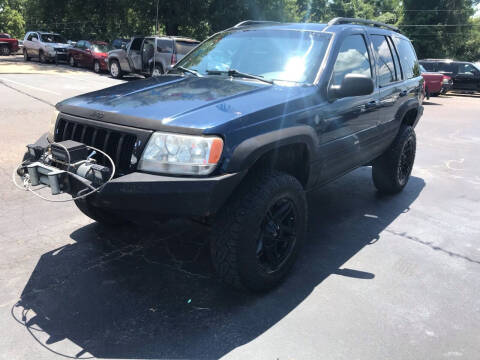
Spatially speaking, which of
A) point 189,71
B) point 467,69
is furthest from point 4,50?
point 189,71

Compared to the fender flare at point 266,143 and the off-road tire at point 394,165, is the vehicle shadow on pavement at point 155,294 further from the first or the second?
the off-road tire at point 394,165

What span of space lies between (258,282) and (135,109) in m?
1.41

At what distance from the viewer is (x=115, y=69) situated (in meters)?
17.5

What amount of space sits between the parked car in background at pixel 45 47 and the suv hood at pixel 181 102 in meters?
21.1

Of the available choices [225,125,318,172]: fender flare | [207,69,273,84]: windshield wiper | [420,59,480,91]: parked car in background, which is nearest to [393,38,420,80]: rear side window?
[207,69,273,84]: windshield wiper

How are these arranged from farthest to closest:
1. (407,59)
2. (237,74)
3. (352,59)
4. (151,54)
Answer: (151,54), (407,59), (352,59), (237,74)

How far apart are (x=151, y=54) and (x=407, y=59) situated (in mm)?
11882

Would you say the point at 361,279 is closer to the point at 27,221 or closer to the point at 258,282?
the point at 258,282

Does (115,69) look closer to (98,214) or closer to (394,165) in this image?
(394,165)

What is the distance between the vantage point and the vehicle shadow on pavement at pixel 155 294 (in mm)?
2494

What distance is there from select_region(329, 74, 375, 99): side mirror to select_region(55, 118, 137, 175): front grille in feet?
5.39

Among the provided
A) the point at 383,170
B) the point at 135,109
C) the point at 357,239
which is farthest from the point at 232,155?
the point at 383,170

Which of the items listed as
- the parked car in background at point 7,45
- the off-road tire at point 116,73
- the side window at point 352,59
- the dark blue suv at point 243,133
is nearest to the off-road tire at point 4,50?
the parked car in background at point 7,45

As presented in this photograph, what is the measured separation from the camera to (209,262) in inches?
135
